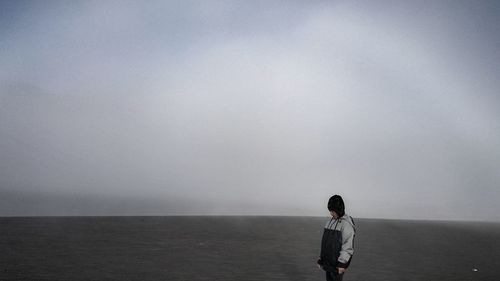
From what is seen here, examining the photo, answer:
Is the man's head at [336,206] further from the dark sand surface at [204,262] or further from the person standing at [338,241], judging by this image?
the dark sand surface at [204,262]

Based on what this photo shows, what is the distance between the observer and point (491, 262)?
1955cm

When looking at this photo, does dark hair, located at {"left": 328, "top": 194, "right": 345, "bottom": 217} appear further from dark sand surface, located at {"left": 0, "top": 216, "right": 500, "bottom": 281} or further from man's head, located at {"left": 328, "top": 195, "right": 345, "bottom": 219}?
dark sand surface, located at {"left": 0, "top": 216, "right": 500, "bottom": 281}

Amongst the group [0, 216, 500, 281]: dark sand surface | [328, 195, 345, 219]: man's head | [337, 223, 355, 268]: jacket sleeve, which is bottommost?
[0, 216, 500, 281]: dark sand surface

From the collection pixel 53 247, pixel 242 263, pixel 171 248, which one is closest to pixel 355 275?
pixel 242 263

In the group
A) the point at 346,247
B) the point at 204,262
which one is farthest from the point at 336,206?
the point at 204,262

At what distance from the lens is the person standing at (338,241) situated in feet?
25.2

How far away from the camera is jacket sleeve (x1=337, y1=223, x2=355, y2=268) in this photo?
7.65 metres

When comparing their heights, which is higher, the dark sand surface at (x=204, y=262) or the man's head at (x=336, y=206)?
the man's head at (x=336, y=206)

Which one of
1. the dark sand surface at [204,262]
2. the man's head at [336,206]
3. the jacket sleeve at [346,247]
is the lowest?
the dark sand surface at [204,262]

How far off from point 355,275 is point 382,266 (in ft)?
9.53

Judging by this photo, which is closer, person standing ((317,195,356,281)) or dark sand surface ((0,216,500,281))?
person standing ((317,195,356,281))

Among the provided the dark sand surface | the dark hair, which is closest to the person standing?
the dark hair

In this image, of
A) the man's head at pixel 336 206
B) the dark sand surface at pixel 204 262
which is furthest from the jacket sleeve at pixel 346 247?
the dark sand surface at pixel 204 262

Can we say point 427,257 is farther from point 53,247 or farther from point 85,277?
point 53,247
